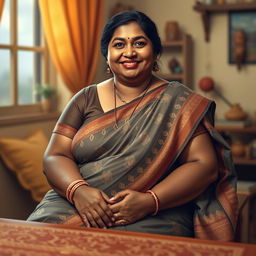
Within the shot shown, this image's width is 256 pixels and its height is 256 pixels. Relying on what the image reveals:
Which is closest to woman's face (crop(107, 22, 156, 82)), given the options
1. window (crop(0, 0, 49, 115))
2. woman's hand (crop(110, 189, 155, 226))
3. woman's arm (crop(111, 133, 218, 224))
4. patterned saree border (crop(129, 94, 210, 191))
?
patterned saree border (crop(129, 94, 210, 191))

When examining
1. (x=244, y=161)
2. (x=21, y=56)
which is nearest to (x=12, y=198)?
(x=21, y=56)

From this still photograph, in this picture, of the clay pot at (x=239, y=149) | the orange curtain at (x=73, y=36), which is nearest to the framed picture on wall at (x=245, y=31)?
the clay pot at (x=239, y=149)

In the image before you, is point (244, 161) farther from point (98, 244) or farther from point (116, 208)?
point (98, 244)

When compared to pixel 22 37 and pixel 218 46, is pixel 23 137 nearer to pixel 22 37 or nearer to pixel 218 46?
pixel 22 37

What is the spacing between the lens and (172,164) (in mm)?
1730

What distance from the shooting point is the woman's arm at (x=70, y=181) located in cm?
161

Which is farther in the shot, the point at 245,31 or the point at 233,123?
the point at 245,31

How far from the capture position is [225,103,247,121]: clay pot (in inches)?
162

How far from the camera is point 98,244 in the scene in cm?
132

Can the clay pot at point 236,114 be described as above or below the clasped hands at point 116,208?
above

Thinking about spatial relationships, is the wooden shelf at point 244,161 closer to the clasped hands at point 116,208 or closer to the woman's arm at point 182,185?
the woman's arm at point 182,185

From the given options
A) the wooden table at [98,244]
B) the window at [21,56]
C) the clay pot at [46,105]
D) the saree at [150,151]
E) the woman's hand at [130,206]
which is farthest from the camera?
the clay pot at [46,105]

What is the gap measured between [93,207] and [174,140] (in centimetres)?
36

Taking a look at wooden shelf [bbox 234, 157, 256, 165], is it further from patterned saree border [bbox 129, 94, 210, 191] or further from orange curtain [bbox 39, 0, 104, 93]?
patterned saree border [bbox 129, 94, 210, 191]
